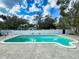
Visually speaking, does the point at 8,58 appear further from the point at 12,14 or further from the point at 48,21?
the point at 12,14

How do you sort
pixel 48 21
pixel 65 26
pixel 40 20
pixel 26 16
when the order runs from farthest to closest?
pixel 26 16
pixel 40 20
pixel 48 21
pixel 65 26

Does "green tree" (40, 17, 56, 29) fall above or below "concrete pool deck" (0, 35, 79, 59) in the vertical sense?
above

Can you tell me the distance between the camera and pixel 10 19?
1289 inches

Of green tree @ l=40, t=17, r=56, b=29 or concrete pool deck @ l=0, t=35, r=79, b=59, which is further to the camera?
green tree @ l=40, t=17, r=56, b=29

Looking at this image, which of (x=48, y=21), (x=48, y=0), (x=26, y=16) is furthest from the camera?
(x=26, y=16)

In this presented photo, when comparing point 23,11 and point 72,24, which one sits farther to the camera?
point 23,11

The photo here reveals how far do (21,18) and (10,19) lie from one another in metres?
3.96

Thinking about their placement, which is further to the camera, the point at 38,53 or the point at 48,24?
the point at 48,24

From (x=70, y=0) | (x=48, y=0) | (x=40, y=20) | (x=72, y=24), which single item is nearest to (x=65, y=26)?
(x=72, y=24)

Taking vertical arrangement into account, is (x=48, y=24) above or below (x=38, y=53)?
above

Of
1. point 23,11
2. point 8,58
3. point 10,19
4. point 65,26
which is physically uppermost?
point 23,11

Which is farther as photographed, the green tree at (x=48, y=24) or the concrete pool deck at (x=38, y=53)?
the green tree at (x=48, y=24)

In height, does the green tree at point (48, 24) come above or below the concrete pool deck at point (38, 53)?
above

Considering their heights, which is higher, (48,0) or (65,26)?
(48,0)
